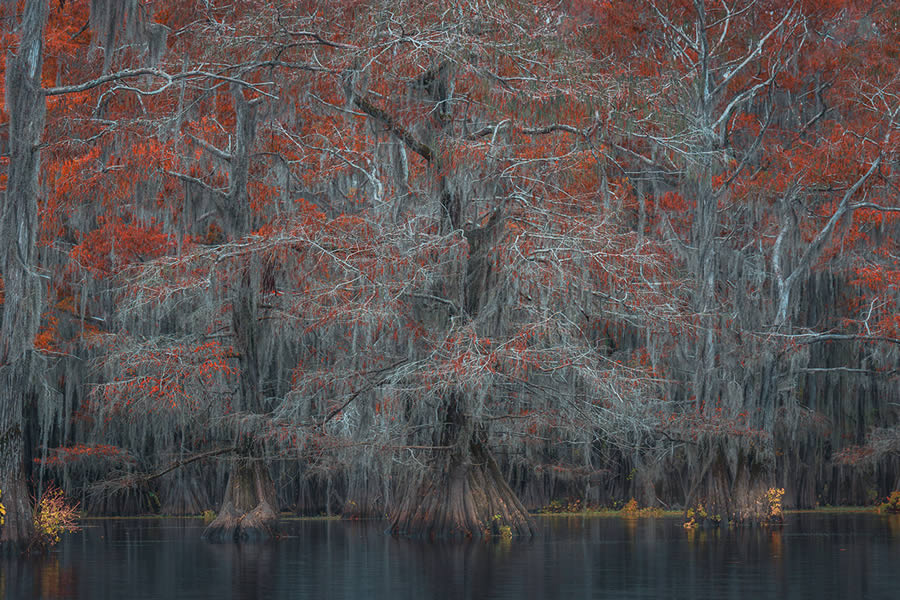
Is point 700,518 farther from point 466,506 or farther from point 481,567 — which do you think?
point 481,567

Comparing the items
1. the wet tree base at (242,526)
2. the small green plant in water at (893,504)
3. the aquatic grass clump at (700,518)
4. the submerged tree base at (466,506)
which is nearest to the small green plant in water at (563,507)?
the small green plant in water at (893,504)

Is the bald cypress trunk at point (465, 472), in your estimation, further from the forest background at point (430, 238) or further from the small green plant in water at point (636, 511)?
the small green plant in water at point (636, 511)

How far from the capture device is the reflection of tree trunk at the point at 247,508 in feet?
76.1

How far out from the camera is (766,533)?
78.4 feet

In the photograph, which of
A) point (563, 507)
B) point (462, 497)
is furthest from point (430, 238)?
point (563, 507)

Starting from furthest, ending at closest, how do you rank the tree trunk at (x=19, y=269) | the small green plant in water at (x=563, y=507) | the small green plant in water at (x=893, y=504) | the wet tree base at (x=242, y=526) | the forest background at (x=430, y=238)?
the small green plant in water at (x=563, y=507) < the small green plant in water at (x=893, y=504) < the wet tree base at (x=242, y=526) < the forest background at (x=430, y=238) < the tree trunk at (x=19, y=269)

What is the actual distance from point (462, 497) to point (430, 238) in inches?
180

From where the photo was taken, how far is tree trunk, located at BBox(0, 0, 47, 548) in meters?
17.3

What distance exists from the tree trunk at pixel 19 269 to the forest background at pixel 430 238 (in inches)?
1.6

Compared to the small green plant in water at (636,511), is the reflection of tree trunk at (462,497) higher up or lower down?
higher up

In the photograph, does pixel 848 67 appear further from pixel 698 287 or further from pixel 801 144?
pixel 698 287

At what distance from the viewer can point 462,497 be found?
73.4 feet

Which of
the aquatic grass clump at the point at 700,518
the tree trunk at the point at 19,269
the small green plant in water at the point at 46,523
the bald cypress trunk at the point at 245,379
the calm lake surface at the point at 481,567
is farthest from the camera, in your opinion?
the aquatic grass clump at the point at 700,518

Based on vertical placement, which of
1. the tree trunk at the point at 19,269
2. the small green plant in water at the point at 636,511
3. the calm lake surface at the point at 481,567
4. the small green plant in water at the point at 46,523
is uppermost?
the tree trunk at the point at 19,269
